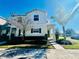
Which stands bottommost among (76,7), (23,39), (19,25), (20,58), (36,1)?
(20,58)

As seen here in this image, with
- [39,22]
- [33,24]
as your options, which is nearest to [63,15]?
[39,22]

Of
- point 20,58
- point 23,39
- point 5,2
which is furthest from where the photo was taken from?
point 5,2

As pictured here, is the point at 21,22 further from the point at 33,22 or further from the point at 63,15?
the point at 63,15

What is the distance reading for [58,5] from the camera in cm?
3072

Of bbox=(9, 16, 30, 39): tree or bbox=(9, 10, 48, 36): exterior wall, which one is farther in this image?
bbox=(9, 10, 48, 36): exterior wall

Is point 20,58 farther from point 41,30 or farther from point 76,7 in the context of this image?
point 76,7

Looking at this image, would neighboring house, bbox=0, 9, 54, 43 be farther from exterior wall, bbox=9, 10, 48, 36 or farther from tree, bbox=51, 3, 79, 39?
tree, bbox=51, 3, 79, 39

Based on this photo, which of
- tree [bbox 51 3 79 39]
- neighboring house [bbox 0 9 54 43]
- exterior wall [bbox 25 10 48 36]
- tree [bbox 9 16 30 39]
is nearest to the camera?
tree [bbox 9 16 30 39]

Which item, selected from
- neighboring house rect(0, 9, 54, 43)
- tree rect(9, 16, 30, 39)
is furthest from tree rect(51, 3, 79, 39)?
tree rect(9, 16, 30, 39)

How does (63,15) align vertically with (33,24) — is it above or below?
above

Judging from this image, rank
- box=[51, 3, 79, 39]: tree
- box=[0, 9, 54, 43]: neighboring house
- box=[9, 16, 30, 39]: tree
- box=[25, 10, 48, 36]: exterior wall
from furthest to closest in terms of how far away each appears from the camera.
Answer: box=[51, 3, 79, 39]: tree → box=[25, 10, 48, 36]: exterior wall → box=[0, 9, 54, 43]: neighboring house → box=[9, 16, 30, 39]: tree

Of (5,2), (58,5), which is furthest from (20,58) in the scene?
(5,2)

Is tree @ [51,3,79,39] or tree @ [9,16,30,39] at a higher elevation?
tree @ [51,3,79,39]

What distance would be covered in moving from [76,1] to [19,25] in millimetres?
12053
